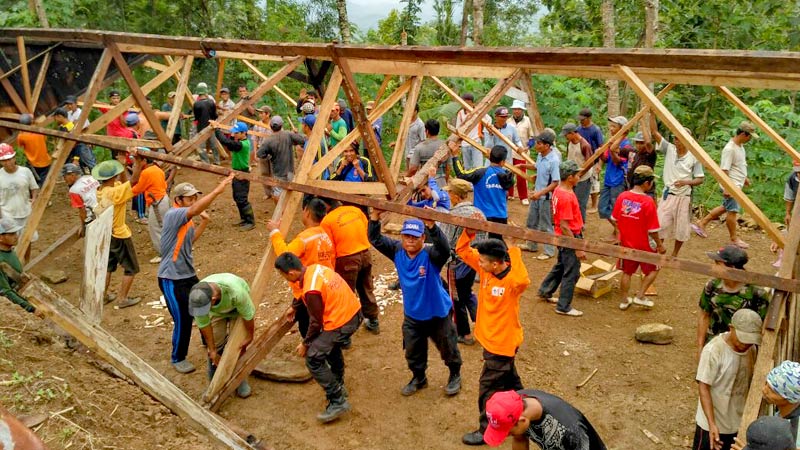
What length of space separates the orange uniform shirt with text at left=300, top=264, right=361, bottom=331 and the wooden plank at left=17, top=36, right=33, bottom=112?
5.98 meters

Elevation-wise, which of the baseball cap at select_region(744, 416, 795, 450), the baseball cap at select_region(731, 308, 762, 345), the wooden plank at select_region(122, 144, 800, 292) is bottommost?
the baseball cap at select_region(744, 416, 795, 450)

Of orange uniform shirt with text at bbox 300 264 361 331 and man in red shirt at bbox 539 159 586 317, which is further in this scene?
man in red shirt at bbox 539 159 586 317

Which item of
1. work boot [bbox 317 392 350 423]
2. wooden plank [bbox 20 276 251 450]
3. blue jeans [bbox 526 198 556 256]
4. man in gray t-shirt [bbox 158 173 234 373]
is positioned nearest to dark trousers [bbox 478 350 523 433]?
work boot [bbox 317 392 350 423]

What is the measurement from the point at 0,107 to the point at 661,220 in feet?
30.8

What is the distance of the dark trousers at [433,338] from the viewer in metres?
4.98

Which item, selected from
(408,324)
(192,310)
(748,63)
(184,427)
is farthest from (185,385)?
(748,63)

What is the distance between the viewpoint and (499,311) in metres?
4.23

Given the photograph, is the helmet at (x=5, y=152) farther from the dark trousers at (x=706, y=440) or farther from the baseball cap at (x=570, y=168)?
the dark trousers at (x=706, y=440)

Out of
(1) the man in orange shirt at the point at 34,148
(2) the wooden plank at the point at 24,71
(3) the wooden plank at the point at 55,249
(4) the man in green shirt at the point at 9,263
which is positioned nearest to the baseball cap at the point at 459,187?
(4) the man in green shirt at the point at 9,263

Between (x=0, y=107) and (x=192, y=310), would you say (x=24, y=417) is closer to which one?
(x=192, y=310)

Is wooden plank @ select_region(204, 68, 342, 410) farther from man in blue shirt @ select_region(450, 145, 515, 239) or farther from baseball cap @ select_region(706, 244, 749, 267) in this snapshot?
baseball cap @ select_region(706, 244, 749, 267)

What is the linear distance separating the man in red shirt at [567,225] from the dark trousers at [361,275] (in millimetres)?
2129

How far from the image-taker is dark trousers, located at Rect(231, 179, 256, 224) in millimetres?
9000

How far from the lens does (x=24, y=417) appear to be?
2941 mm
